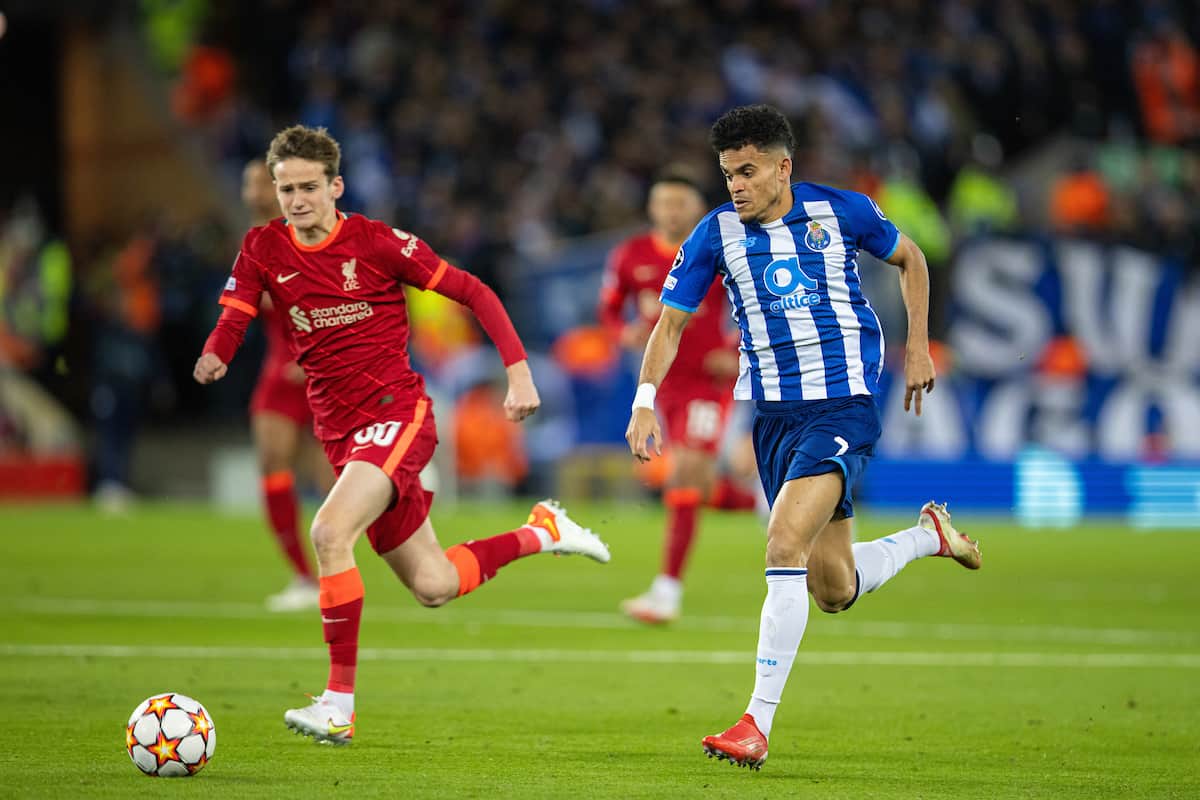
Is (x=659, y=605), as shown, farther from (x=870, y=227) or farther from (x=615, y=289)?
(x=870, y=227)

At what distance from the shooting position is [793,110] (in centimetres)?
2414

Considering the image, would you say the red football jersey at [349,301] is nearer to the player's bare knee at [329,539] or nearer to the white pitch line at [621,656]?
the player's bare knee at [329,539]

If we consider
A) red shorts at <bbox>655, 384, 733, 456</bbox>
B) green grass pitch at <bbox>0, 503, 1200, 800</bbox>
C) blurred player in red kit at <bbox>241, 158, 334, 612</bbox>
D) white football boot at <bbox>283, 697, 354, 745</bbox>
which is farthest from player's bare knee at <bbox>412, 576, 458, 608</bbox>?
blurred player in red kit at <bbox>241, 158, 334, 612</bbox>

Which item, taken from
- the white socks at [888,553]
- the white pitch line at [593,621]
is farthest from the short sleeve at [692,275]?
the white pitch line at [593,621]

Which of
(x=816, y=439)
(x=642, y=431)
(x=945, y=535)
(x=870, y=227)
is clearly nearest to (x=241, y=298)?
(x=642, y=431)

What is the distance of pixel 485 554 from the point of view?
318 inches

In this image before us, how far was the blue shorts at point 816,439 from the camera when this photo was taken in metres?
7.02

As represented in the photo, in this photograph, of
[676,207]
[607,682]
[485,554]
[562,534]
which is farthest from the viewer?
[676,207]

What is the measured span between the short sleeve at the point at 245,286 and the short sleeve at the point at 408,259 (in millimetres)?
500

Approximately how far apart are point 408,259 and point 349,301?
0.93ft

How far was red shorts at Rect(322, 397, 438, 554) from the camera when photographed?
743 centimetres

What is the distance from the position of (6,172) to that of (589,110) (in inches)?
390

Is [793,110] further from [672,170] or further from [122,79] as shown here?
[672,170]

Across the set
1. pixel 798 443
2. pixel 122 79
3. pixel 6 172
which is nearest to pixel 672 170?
pixel 798 443
